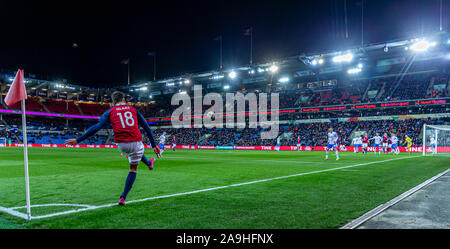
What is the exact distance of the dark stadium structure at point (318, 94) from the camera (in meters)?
37.9

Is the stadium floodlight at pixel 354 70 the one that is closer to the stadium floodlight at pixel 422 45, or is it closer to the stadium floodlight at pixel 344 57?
the stadium floodlight at pixel 344 57

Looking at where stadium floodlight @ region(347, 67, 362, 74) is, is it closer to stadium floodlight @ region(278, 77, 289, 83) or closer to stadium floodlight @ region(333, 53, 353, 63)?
stadium floodlight @ region(333, 53, 353, 63)

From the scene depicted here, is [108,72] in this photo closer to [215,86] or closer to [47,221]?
[215,86]

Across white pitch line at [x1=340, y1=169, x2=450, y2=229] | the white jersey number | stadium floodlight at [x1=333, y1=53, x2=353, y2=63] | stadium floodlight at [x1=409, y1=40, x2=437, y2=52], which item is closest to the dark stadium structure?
stadium floodlight at [x1=409, y1=40, x2=437, y2=52]

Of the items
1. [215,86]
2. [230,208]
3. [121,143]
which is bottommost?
[230,208]

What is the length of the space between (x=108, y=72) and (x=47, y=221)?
5440cm

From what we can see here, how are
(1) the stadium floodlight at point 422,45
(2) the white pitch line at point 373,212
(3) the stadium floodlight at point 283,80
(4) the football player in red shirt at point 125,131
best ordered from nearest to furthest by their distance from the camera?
(2) the white pitch line at point 373,212 → (4) the football player in red shirt at point 125,131 → (1) the stadium floodlight at point 422,45 → (3) the stadium floodlight at point 283,80

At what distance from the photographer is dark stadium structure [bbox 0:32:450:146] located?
3788 cm

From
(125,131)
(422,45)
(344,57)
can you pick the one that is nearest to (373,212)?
(125,131)

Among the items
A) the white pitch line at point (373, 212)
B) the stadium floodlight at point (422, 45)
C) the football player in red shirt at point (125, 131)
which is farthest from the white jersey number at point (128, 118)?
the stadium floodlight at point (422, 45)

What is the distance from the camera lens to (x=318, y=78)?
168 ft

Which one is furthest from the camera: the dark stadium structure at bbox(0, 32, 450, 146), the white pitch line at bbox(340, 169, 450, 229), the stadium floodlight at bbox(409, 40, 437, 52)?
the dark stadium structure at bbox(0, 32, 450, 146)
